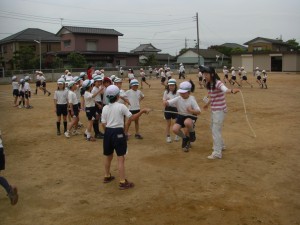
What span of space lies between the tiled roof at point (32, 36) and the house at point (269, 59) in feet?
97.4

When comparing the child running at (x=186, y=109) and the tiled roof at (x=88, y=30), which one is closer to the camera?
the child running at (x=186, y=109)

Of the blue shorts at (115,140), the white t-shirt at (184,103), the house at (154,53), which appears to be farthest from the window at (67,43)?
the blue shorts at (115,140)

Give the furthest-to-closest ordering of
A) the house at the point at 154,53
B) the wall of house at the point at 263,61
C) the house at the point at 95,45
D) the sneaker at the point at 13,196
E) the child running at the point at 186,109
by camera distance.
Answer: the house at the point at 154,53 < the wall of house at the point at 263,61 < the house at the point at 95,45 < the child running at the point at 186,109 < the sneaker at the point at 13,196

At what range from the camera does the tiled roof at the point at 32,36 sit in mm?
46516

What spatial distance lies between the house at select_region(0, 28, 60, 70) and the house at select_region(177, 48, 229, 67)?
28.0 m

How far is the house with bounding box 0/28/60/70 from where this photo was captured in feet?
149

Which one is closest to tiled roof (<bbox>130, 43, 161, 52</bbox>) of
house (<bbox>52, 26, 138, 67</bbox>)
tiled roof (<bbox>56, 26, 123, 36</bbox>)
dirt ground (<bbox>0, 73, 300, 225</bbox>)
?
house (<bbox>52, 26, 138, 67</bbox>)

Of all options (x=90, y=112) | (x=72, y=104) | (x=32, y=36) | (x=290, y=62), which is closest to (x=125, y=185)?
(x=90, y=112)

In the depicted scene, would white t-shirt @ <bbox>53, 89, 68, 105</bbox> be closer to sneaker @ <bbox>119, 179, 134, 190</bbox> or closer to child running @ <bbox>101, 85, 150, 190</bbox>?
child running @ <bbox>101, 85, 150, 190</bbox>

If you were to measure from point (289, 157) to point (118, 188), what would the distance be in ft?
12.6

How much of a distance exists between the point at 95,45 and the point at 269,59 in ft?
88.7

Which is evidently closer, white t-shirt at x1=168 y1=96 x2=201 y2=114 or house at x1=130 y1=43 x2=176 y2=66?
white t-shirt at x1=168 y1=96 x2=201 y2=114

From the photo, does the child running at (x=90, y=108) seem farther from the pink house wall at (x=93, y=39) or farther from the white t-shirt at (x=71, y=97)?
the pink house wall at (x=93, y=39)

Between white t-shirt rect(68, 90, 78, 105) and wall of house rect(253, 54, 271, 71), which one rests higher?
wall of house rect(253, 54, 271, 71)
